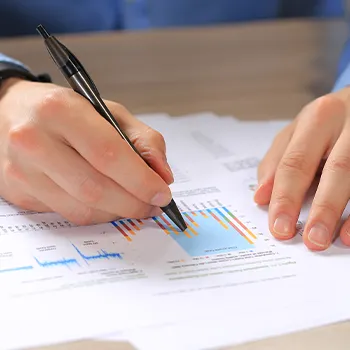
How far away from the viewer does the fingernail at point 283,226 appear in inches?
22.7

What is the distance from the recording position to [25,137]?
22.7 inches

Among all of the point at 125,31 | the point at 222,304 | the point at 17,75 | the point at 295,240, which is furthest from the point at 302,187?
the point at 125,31

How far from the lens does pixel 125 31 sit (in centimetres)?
120

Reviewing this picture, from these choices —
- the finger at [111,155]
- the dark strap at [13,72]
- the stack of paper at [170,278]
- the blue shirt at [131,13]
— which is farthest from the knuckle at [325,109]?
the blue shirt at [131,13]

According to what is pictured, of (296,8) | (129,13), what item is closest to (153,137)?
(129,13)

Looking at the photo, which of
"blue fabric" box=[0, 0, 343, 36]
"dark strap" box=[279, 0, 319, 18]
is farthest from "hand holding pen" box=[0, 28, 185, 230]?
"dark strap" box=[279, 0, 319, 18]

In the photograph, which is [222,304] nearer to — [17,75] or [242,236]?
[242,236]

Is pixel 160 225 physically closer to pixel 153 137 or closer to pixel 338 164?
pixel 153 137

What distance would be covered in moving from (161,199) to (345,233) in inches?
6.5

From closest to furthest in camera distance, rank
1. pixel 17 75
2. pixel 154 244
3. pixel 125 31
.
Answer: pixel 154 244 < pixel 17 75 < pixel 125 31

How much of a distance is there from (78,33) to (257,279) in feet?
2.79

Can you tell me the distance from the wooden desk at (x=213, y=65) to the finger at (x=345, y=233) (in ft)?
1.25

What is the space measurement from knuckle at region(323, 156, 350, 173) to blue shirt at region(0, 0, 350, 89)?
0.70 meters

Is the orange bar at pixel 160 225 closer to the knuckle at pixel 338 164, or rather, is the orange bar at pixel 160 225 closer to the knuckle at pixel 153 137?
the knuckle at pixel 153 137
